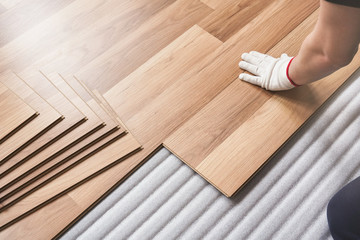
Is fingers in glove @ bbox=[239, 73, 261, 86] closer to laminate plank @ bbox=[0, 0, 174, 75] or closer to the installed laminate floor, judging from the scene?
the installed laminate floor

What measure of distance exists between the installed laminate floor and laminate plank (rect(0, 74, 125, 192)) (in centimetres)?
7

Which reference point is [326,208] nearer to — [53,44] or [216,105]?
[216,105]

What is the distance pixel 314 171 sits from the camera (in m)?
1.22

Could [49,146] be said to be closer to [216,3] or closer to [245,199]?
[245,199]

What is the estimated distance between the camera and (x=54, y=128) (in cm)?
122

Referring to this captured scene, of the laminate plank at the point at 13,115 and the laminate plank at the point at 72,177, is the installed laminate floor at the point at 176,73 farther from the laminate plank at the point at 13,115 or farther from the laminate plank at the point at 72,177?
the laminate plank at the point at 13,115

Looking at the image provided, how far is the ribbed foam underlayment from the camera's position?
1.14 m

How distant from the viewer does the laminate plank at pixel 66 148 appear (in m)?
1.16

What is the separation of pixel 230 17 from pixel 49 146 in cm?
92

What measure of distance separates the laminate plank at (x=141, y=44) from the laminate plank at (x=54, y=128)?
133mm

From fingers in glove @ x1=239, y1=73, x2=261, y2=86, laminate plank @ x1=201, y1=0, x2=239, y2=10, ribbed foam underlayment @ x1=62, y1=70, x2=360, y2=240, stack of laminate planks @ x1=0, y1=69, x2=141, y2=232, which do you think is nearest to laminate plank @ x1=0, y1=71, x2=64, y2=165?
stack of laminate planks @ x1=0, y1=69, x2=141, y2=232

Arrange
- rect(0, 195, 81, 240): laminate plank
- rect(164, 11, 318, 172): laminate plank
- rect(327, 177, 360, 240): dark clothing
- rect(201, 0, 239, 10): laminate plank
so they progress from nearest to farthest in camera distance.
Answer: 1. rect(327, 177, 360, 240): dark clothing
2. rect(0, 195, 81, 240): laminate plank
3. rect(164, 11, 318, 172): laminate plank
4. rect(201, 0, 239, 10): laminate plank

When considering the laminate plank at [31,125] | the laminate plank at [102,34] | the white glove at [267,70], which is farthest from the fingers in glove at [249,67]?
the laminate plank at [31,125]

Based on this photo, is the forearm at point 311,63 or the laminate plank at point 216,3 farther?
the laminate plank at point 216,3
